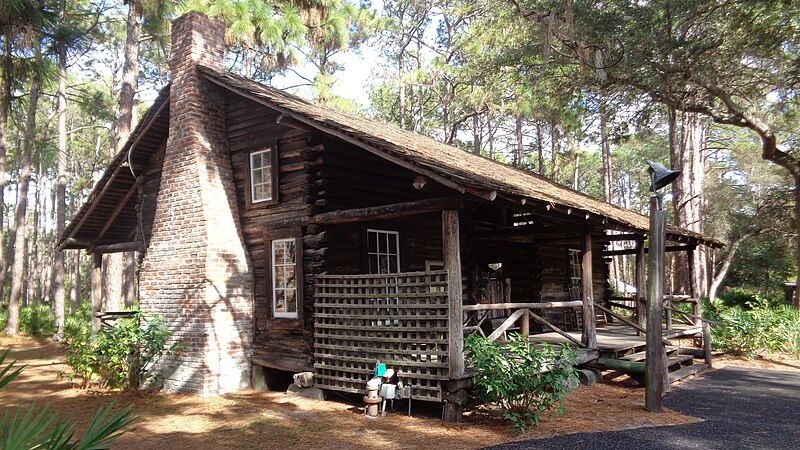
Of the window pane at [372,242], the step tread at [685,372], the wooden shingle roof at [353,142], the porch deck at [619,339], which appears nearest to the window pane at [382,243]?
the window pane at [372,242]

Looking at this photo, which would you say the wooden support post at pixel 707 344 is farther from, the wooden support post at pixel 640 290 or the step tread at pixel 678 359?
the wooden support post at pixel 640 290

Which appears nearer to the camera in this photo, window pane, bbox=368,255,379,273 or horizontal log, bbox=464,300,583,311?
horizontal log, bbox=464,300,583,311

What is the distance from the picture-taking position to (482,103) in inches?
925

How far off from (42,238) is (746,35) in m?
56.1

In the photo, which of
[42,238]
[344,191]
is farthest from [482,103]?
[42,238]

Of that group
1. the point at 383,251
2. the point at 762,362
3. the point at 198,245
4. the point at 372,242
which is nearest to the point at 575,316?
the point at 762,362

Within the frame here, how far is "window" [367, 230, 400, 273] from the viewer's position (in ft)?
37.1

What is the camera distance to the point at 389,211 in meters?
8.73

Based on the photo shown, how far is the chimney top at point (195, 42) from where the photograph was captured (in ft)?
37.9

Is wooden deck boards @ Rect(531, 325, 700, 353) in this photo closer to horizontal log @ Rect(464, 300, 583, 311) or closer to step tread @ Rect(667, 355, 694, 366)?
step tread @ Rect(667, 355, 694, 366)

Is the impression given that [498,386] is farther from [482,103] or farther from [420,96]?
[420,96]

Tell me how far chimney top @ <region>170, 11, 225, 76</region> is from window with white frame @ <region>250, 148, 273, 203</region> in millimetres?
2444

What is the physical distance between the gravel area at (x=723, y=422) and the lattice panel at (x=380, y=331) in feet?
6.33

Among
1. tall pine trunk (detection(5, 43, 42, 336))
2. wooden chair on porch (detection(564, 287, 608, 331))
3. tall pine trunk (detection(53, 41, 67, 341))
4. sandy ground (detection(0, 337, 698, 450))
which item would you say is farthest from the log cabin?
tall pine trunk (detection(5, 43, 42, 336))
